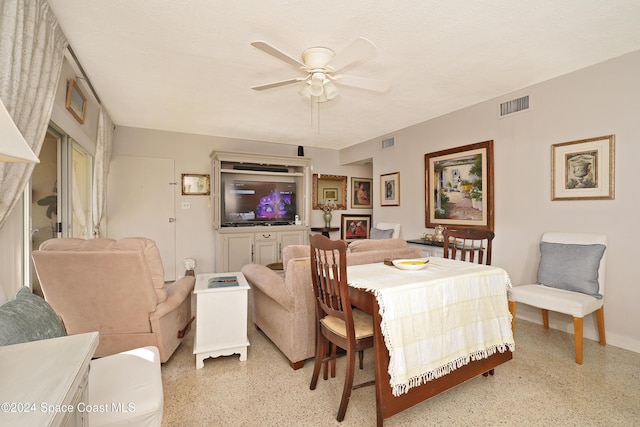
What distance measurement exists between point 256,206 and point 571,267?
4396mm

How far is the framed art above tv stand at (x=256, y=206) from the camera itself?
5.01 metres

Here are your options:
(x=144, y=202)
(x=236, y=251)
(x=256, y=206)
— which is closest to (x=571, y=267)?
(x=236, y=251)

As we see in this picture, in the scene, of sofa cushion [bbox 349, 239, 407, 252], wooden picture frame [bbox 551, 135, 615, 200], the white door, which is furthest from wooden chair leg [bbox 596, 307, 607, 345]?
the white door

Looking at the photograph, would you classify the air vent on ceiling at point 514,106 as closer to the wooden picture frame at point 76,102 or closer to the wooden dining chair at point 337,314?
the wooden dining chair at point 337,314

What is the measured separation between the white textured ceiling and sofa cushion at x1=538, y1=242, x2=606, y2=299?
1.68 meters

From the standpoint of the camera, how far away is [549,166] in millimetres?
3092

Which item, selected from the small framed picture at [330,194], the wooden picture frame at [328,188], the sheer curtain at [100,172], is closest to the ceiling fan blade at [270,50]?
the sheer curtain at [100,172]

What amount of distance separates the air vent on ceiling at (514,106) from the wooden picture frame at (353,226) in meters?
3.48

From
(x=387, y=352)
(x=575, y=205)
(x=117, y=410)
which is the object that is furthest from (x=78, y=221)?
(x=575, y=205)

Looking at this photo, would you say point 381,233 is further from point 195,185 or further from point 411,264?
point 195,185

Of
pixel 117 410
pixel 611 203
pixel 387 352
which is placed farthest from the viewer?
pixel 611 203

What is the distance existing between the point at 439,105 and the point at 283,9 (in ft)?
8.37

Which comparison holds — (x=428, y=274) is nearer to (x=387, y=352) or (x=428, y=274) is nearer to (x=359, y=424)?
(x=387, y=352)

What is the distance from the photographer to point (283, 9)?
1.98 meters
